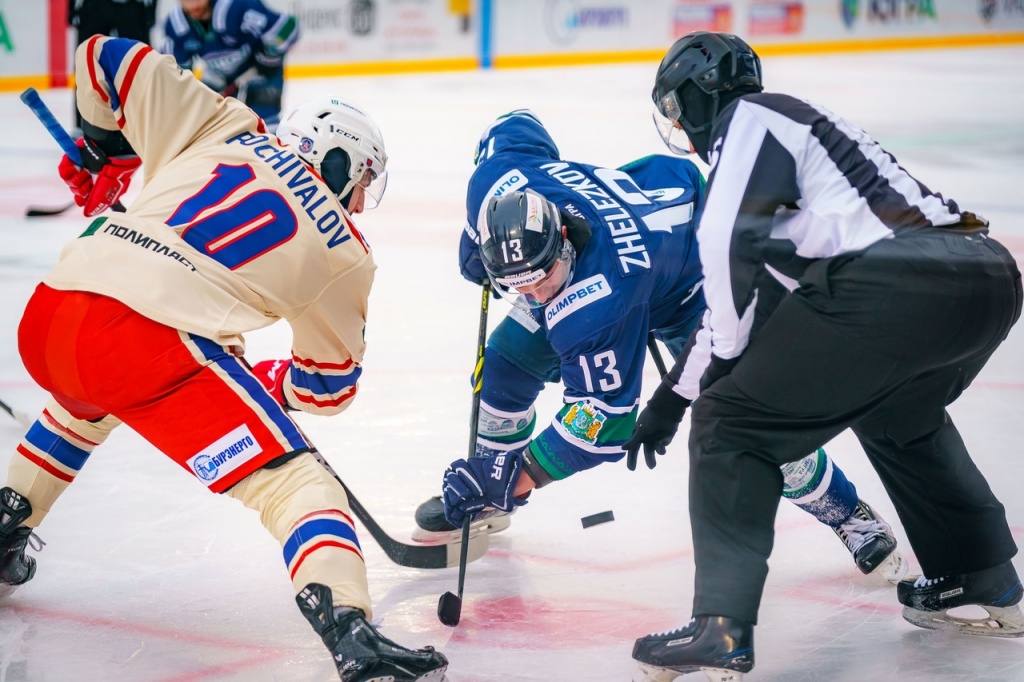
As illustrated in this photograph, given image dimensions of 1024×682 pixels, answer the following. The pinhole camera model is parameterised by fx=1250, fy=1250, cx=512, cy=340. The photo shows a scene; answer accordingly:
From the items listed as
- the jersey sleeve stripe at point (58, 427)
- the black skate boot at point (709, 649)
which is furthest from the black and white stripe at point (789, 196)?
the jersey sleeve stripe at point (58, 427)

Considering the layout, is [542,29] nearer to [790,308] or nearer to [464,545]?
[464,545]

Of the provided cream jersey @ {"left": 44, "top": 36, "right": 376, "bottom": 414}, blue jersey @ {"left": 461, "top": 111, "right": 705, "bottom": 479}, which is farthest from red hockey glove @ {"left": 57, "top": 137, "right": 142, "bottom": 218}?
blue jersey @ {"left": 461, "top": 111, "right": 705, "bottom": 479}

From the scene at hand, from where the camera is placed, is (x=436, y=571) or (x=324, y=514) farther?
(x=436, y=571)

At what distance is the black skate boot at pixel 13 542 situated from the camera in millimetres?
2330

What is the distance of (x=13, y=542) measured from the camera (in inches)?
93.0

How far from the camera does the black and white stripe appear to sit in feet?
6.20

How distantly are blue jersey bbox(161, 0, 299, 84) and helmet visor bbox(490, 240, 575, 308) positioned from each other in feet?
11.9

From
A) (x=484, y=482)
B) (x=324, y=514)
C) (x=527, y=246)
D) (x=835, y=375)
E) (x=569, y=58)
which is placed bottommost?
(x=484, y=482)

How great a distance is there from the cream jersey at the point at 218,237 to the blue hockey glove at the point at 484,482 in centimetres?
27

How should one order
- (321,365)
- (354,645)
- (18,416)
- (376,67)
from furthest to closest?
(376,67)
(18,416)
(321,365)
(354,645)

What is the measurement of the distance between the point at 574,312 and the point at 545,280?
0.26ft

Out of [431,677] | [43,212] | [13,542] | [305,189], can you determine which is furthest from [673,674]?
[43,212]

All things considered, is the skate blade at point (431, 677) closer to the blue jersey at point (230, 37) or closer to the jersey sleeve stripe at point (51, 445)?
the jersey sleeve stripe at point (51, 445)

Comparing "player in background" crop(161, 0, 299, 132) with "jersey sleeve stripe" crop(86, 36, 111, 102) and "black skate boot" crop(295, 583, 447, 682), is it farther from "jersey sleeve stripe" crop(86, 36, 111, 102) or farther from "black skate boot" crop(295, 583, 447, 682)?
"black skate boot" crop(295, 583, 447, 682)
